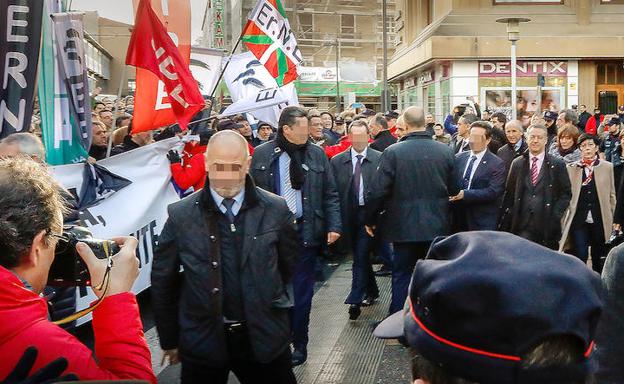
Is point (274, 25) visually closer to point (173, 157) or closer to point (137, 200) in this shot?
point (173, 157)

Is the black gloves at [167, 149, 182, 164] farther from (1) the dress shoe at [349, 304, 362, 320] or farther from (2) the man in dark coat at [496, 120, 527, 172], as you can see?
(2) the man in dark coat at [496, 120, 527, 172]

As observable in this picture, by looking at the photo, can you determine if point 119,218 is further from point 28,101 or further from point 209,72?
point 209,72

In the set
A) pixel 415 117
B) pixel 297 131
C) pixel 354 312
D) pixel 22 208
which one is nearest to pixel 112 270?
pixel 22 208

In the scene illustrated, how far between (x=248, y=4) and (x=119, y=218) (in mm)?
53722

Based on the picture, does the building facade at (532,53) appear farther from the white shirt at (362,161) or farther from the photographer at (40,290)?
the photographer at (40,290)

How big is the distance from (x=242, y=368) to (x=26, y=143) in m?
1.96

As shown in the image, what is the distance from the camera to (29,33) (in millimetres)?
4605

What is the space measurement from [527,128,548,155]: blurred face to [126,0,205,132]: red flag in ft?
11.0

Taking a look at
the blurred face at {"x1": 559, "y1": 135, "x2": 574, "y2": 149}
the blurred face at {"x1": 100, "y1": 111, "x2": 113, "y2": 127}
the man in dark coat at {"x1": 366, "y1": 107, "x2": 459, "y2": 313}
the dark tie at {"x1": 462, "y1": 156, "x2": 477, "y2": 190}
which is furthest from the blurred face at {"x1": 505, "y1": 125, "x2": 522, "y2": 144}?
the blurred face at {"x1": 100, "y1": 111, "x2": 113, "y2": 127}

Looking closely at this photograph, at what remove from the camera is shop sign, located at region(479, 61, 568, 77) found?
26.8 metres

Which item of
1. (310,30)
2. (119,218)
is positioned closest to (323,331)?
(119,218)

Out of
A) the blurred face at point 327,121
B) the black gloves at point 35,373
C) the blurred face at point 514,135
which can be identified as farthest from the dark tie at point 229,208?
the blurred face at point 327,121

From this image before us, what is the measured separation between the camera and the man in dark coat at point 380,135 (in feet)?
30.6

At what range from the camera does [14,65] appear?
4531 millimetres
